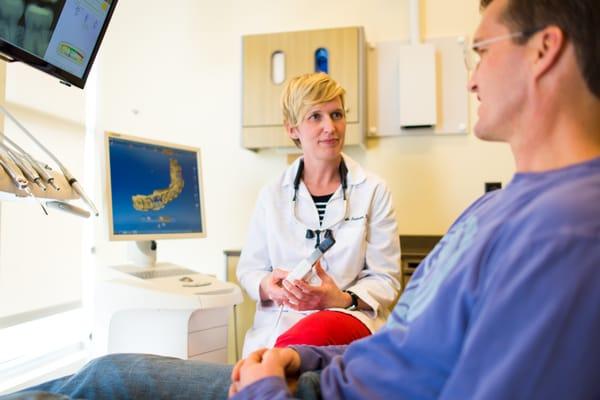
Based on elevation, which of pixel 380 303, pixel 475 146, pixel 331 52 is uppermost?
pixel 331 52

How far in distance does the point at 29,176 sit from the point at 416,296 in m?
0.84

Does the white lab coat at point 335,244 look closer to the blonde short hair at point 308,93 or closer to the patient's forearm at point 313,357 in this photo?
the blonde short hair at point 308,93

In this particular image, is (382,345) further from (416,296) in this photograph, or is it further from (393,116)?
(393,116)

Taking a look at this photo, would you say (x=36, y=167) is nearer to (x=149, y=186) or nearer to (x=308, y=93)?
(x=149, y=186)

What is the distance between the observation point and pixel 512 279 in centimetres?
50

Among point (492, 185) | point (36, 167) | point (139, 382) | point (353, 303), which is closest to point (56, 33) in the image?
point (36, 167)

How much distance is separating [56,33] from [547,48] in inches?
44.3

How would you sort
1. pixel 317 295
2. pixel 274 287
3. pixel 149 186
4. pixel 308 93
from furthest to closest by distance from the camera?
pixel 149 186
pixel 308 93
pixel 274 287
pixel 317 295

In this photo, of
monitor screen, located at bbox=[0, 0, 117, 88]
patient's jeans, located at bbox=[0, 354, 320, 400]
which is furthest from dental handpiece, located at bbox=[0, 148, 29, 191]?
patient's jeans, located at bbox=[0, 354, 320, 400]

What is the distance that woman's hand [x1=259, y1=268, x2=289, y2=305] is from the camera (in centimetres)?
146

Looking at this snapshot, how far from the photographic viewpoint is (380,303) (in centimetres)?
149

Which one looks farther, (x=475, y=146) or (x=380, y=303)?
(x=475, y=146)

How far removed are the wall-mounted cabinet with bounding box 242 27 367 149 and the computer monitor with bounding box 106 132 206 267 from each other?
386mm

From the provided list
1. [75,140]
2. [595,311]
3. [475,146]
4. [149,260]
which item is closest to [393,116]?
[475,146]
